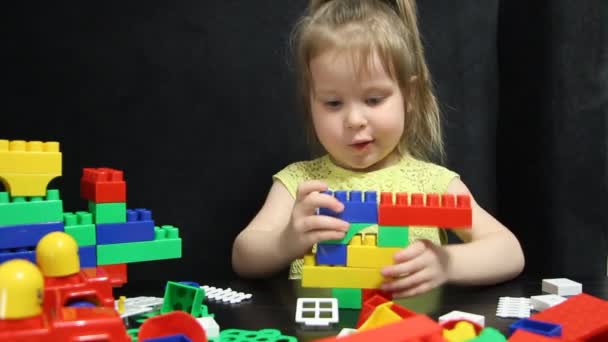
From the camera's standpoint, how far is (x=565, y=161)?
1.00 metres

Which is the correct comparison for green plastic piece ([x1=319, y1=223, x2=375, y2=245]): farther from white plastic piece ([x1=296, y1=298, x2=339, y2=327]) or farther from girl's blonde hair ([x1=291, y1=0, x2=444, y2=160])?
girl's blonde hair ([x1=291, y1=0, x2=444, y2=160])

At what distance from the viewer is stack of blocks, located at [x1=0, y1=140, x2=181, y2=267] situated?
1.77ft

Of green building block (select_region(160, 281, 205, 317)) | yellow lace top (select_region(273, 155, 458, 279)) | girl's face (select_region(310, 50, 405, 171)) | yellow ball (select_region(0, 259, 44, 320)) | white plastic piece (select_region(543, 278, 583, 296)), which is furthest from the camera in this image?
yellow lace top (select_region(273, 155, 458, 279))

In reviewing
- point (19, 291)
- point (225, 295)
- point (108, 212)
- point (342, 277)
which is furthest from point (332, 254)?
point (19, 291)

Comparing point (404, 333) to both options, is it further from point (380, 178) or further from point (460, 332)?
point (380, 178)

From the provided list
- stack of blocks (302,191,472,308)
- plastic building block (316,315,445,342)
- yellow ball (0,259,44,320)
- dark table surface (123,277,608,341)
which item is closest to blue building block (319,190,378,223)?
stack of blocks (302,191,472,308)

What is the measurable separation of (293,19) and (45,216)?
2.07ft

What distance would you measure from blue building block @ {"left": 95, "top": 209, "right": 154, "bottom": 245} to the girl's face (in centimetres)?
33

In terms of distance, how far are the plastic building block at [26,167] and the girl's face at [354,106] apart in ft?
1.30

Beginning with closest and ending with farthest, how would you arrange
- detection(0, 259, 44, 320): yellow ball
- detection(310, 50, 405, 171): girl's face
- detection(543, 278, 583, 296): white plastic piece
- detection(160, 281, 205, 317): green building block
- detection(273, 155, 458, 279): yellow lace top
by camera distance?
detection(0, 259, 44, 320): yellow ball
detection(160, 281, 205, 317): green building block
detection(543, 278, 583, 296): white plastic piece
detection(310, 50, 405, 171): girl's face
detection(273, 155, 458, 279): yellow lace top

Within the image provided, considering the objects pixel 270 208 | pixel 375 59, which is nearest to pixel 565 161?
pixel 375 59

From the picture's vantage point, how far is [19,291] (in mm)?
371

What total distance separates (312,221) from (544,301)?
263 millimetres

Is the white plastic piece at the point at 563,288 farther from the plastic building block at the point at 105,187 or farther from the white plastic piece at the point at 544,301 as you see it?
the plastic building block at the point at 105,187
